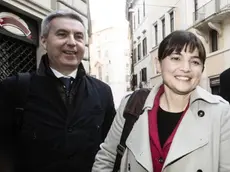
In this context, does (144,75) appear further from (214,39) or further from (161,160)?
(161,160)

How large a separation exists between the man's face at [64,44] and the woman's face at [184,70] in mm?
974

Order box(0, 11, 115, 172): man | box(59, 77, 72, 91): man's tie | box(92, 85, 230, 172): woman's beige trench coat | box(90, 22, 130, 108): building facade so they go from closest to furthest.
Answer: box(92, 85, 230, 172): woman's beige trench coat → box(0, 11, 115, 172): man → box(59, 77, 72, 91): man's tie → box(90, 22, 130, 108): building facade

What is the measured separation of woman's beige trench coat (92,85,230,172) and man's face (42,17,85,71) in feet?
2.94

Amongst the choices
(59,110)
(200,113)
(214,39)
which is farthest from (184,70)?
(214,39)

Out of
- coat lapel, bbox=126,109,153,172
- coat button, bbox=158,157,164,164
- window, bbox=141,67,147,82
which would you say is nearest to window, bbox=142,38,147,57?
window, bbox=141,67,147,82

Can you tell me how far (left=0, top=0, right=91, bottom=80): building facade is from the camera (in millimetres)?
5234

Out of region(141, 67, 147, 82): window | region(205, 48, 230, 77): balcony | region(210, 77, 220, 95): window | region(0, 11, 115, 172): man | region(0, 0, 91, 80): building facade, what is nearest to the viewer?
region(0, 11, 115, 172): man

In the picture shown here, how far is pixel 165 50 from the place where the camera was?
205cm

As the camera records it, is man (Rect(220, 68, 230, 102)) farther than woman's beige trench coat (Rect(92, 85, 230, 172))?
Yes

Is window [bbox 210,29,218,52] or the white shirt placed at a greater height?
window [bbox 210,29,218,52]

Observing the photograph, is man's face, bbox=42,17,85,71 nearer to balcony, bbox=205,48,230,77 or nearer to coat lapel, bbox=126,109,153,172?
coat lapel, bbox=126,109,153,172

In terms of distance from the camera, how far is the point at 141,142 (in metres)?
1.98

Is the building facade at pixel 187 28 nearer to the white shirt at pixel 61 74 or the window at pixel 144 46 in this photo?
the window at pixel 144 46

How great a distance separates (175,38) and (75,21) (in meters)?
1.06
